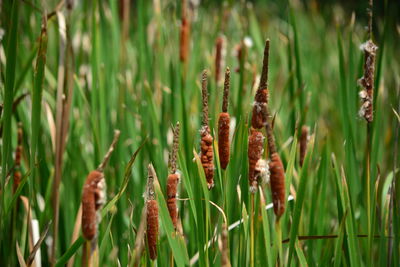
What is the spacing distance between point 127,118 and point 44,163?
0.31 meters

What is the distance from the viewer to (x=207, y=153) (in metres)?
0.75

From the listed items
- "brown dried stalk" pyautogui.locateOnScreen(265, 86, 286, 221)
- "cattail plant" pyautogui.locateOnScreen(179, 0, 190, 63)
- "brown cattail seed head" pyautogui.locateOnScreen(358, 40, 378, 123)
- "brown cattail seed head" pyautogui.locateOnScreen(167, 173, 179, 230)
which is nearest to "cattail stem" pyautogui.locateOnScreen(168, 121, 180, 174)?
"brown cattail seed head" pyautogui.locateOnScreen(167, 173, 179, 230)

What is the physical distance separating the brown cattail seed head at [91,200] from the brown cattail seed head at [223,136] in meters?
0.22

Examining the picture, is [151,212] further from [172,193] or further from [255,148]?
[255,148]

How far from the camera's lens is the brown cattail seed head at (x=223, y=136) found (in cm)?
72

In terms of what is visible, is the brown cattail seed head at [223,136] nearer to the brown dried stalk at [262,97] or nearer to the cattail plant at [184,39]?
the brown dried stalk at [262,97]

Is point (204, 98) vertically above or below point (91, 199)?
above

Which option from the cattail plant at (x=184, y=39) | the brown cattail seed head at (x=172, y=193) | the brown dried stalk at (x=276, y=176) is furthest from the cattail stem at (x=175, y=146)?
the cattail plant at (x=184, y=39)

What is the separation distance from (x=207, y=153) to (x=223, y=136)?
0.13 feet

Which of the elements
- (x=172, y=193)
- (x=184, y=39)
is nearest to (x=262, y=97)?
(x=172, y=193)

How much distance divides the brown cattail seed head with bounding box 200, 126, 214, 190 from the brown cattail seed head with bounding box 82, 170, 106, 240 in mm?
214

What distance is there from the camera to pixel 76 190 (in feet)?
4.44

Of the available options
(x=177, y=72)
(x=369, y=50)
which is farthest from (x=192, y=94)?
(x=369, y=50)

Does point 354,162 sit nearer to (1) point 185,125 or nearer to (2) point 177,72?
(1) point 185,125
